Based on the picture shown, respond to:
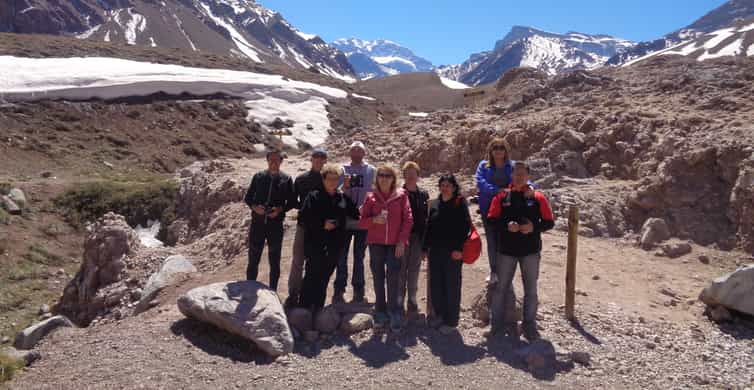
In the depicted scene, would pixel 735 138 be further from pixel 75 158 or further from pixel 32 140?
pixel 32 140

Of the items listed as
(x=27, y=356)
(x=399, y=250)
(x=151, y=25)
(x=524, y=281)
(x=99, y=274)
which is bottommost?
(x=99, y=274)

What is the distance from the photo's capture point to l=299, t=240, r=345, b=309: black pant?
6.10 metres

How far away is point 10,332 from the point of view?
9.79m

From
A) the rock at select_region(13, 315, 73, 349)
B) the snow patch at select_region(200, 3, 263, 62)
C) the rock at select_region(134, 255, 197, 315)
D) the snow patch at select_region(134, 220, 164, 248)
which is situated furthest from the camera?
the snow patch at select_region(200, 3, 263, 62)

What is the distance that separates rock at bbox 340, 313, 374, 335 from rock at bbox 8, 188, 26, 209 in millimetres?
13109

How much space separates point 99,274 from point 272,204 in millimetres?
6547

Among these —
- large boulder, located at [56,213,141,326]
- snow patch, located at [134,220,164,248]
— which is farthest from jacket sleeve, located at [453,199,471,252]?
snow patch, located at [134,220,164,248]

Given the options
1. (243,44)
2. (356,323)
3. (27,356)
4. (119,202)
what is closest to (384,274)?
(356,323)

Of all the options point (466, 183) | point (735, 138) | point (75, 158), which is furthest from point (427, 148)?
→ point (75, 158)

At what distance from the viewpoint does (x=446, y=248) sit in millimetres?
5785

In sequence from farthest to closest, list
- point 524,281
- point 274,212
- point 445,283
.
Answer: point 274,212, point 445,283, point 524,281

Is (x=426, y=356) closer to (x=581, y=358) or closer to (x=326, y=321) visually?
(x=326, y=321)

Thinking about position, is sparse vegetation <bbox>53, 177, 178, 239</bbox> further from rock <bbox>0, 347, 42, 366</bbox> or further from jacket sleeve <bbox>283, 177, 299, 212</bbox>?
jacket sleeve <bbox>283, 177, 299, 212</bbox>

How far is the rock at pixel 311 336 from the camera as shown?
19.3 feet
